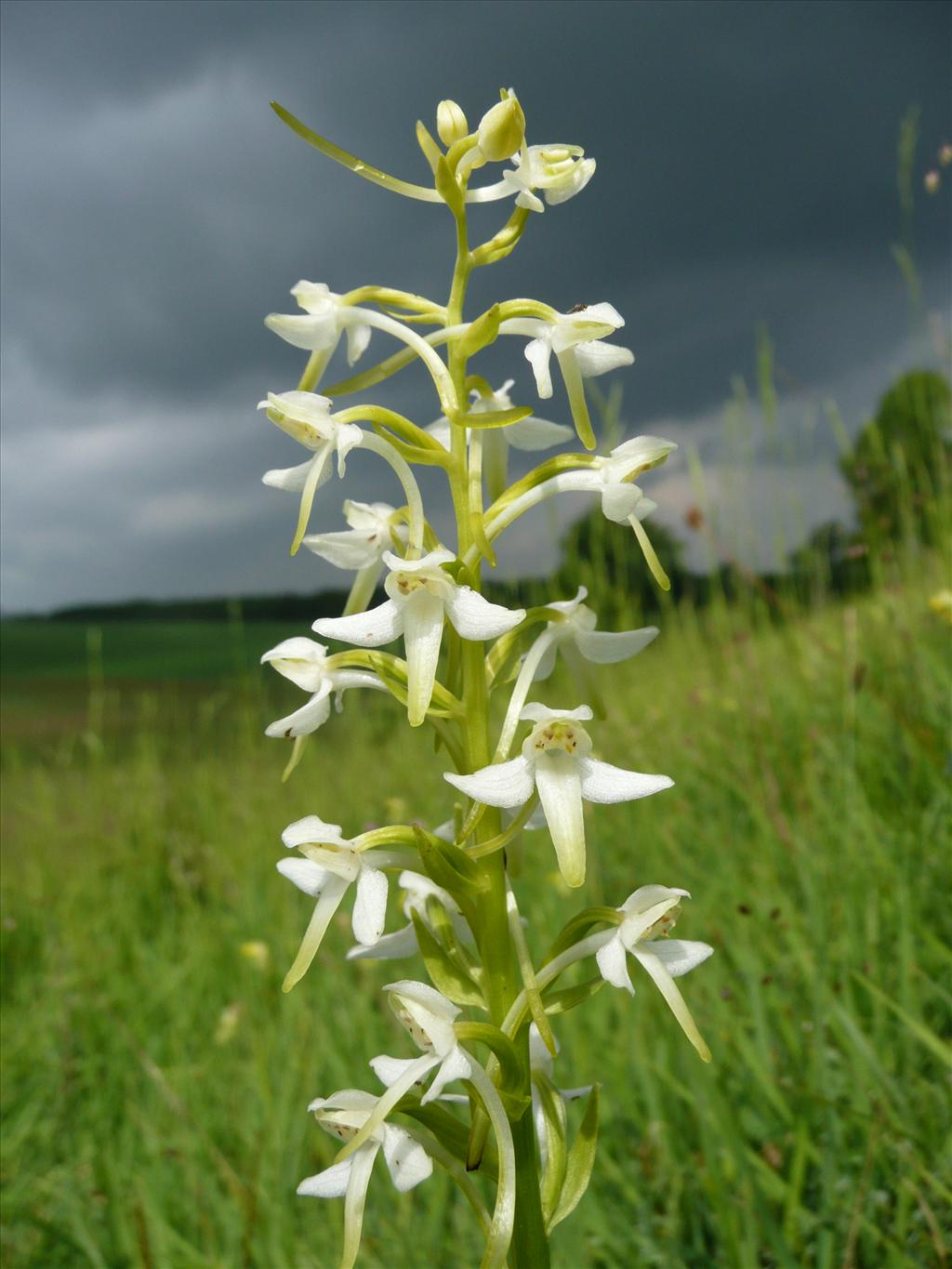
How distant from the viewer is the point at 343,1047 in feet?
8.44

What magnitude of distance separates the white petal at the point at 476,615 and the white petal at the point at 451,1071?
0.50 metres

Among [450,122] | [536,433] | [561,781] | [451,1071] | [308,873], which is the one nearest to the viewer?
[451,1071]

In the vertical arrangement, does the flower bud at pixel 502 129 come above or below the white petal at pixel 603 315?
above

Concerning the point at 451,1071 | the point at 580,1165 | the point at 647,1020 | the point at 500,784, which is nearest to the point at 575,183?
the point at 500,784

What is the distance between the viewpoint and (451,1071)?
1.18 m

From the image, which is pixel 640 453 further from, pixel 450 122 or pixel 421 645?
pixel 450 122

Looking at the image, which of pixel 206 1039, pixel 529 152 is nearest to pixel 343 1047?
pixel 206 1039

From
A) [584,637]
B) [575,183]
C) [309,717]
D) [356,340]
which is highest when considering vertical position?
[575,183]

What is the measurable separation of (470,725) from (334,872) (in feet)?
0.92


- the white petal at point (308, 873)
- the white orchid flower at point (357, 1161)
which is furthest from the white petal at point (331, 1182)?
the white petal at point (308, 873)

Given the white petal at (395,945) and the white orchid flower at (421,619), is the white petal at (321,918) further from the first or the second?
the white orchid flower at (421,619)

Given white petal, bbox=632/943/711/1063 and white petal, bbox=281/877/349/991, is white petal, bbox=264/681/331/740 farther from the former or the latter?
white petal, bbox=632/943/711/1063

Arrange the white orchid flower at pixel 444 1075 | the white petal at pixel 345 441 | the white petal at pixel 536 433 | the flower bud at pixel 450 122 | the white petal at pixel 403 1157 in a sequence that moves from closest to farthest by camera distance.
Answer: the white orchid flower at pixel 444 1075
the white petal at pixel 403 1157
the white petal at pixel 345 441
the flower bud at pixel 450 122
the white petal at pixel 536 433

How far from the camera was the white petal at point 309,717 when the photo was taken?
1424mm
